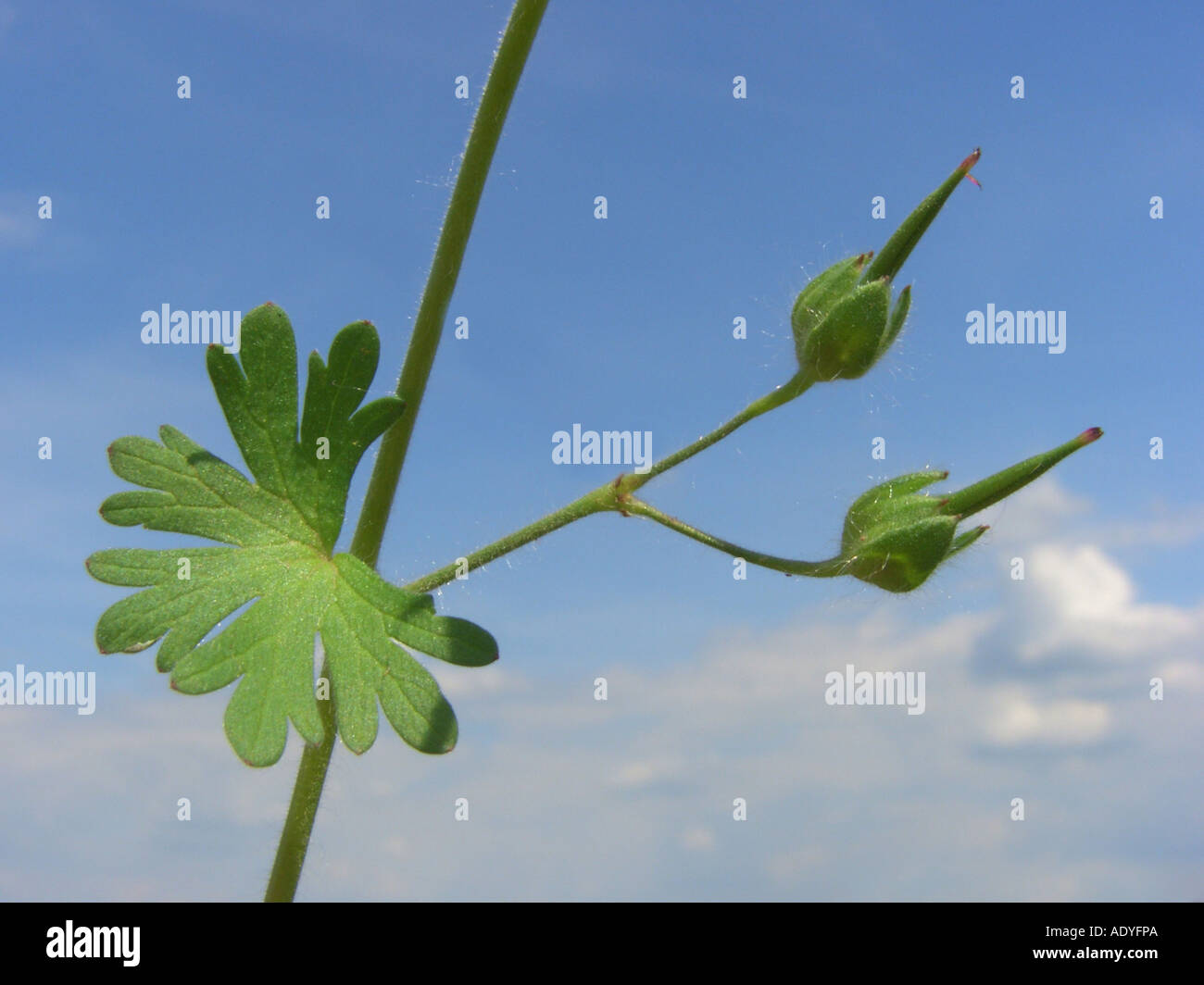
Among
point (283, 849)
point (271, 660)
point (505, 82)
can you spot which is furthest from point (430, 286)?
point (283, 849)

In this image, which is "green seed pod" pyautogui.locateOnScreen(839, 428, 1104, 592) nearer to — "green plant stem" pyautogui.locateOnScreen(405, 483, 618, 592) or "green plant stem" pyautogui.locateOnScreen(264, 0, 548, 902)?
"green plant stem" pyautogui.locateOnScreen(405, 483, 618, 592)

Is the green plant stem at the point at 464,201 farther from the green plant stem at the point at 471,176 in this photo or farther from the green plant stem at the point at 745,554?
the green plant stem at the point at 745,554

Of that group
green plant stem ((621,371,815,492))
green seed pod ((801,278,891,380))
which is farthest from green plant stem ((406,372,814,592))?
green seed pod ((801,278,891,380))

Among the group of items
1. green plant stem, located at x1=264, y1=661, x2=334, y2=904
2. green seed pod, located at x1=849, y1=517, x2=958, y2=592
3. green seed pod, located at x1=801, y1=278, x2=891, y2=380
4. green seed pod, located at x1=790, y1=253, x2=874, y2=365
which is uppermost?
green seed pod, located at x1=790, y1=253, x2=874, y2=365

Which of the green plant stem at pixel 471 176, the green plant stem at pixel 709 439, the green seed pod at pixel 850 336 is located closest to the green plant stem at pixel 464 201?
the green plant stem at pixel 471 176

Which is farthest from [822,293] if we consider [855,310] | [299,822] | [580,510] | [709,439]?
[299,822]

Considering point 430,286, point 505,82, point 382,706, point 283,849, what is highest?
point 505,82
